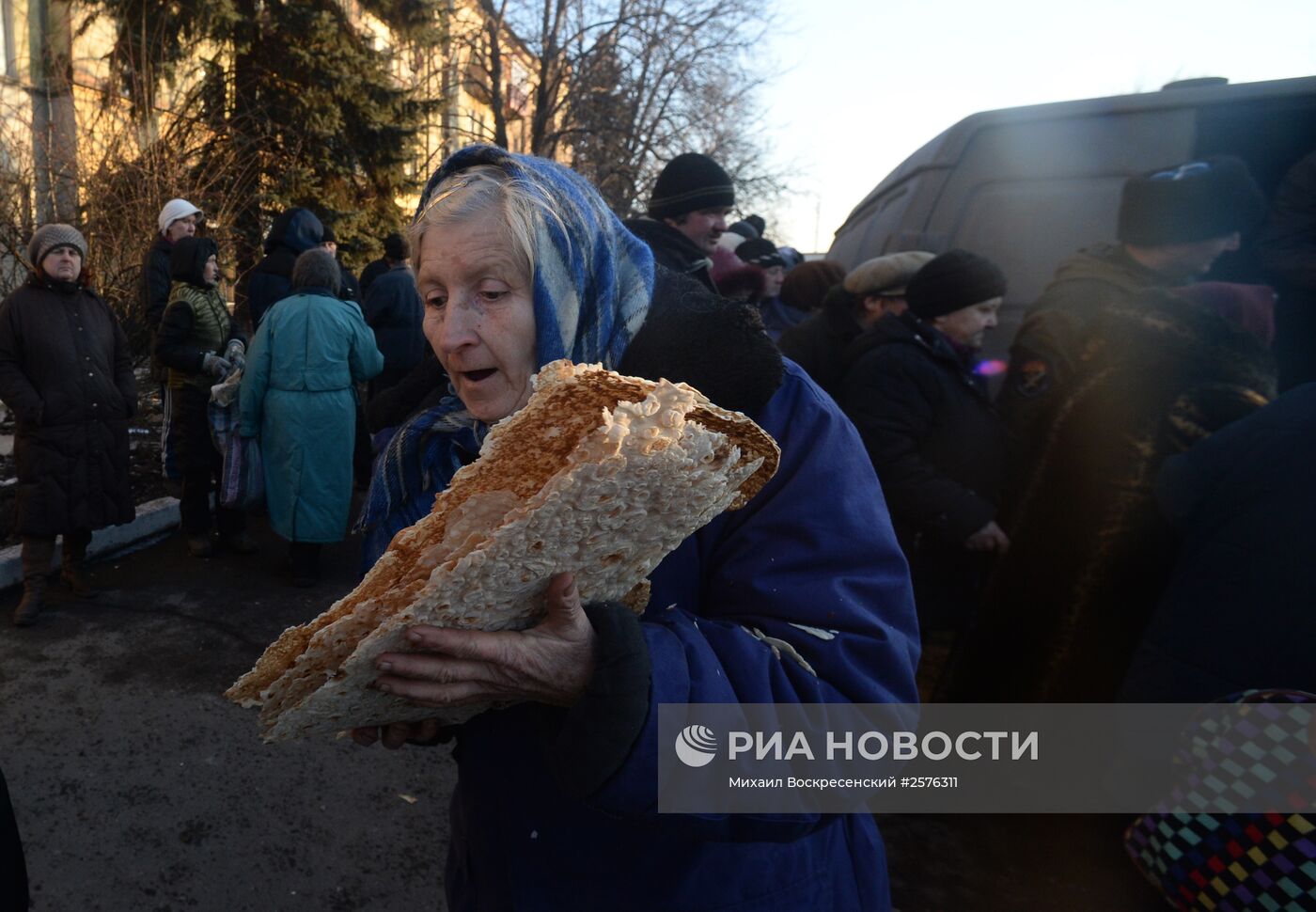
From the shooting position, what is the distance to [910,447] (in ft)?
9.73

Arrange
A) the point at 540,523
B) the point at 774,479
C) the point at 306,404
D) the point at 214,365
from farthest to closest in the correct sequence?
1. the point at 214,365
2. the point at 306,404
3. the point at 774,479
4. the point at 540,523

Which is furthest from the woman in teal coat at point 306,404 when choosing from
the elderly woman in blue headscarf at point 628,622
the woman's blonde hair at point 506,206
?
the woman's blonde hair at point 506,206

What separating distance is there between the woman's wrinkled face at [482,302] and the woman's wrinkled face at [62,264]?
4.13 metres

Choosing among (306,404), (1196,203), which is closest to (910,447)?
(1196,203)

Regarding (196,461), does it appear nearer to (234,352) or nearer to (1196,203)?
(234,352)

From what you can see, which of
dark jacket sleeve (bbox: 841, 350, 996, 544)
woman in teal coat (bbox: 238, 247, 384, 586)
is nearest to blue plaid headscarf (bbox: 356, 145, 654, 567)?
dark jacket sleeve (bbox: 841, 350, 996, 544)

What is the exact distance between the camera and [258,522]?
20.5ft

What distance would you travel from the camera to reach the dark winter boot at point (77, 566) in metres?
4.50

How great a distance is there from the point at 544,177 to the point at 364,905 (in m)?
2.46

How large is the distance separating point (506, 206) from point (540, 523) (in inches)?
24.9

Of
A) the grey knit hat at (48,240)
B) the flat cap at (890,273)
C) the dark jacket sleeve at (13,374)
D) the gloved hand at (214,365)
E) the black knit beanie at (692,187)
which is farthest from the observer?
the gloved hand at (214,365)

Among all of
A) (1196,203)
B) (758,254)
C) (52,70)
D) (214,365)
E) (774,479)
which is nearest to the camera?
(774,479)

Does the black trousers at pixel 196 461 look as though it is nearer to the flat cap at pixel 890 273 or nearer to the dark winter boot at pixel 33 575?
the dark winter boot at pixel 33 575

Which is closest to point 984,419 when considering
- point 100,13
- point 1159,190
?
point 1159,190
